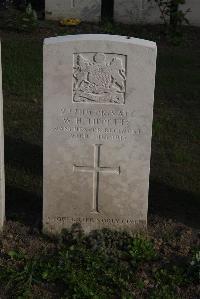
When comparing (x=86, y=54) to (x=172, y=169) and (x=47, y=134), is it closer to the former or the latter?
(x=47, y=134)

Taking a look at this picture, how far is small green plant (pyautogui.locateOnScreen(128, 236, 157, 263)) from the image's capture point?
17.9 ft

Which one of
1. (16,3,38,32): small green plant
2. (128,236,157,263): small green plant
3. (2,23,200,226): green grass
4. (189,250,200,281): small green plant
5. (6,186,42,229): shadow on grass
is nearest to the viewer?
(189,250,200,281): small green plant

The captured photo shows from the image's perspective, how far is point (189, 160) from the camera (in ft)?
24.3

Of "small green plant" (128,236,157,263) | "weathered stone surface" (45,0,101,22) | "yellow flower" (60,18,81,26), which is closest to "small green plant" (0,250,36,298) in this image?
"small green plant" (128,236,157,263)

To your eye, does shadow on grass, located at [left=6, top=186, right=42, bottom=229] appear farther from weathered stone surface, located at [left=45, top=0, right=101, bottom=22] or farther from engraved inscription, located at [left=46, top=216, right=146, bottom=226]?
weathered stone surface, located at [left=45, top=0, right=101, bottom=22]

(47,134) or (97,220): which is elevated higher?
(47,134)

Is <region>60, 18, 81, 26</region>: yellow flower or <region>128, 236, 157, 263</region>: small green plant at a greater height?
<region>60, 18, 81, 26</region>: yellow flower

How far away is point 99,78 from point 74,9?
740 cm

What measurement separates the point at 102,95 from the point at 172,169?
203 cm

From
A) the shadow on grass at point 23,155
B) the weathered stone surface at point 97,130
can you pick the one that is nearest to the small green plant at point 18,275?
the weathered stone surface at point 97,130

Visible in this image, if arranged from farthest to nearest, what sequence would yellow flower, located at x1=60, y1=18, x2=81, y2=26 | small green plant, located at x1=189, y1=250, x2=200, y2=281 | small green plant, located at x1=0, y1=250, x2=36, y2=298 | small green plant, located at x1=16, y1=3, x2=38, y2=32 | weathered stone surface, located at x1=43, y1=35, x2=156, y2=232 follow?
1. yellow flower, located at x1=60, y1=18, x2=81, y2=26
2. small green plant, located at x1=16, y1=3, x2=38, y2=32
3. weathered stone surface, located at x1=43, y1=35, x2=156, y2=232
4. small green plant, located at x1=189, y1=250, x2=200, y2=281
5. small green plant, located at x1=0, y1=250, x2=36, y2=298

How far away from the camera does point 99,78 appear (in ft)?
17.8

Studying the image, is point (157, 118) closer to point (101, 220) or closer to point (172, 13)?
point (101, 220)

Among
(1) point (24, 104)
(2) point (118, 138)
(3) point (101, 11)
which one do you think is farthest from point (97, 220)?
(3) point (101, 11)
